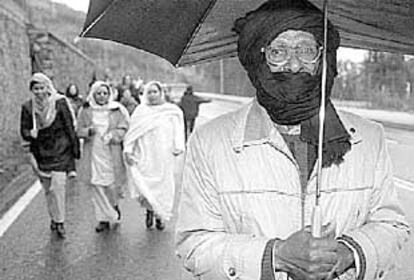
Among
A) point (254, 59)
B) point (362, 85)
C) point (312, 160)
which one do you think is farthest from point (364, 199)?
point (362, 85)

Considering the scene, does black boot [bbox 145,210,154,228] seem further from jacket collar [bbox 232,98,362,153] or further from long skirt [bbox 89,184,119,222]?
jacket collar [bbox 232,98,362,153]

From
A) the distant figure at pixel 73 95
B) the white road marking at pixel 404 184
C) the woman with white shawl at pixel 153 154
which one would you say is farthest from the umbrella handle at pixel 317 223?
the distant figure at pixel 73 95

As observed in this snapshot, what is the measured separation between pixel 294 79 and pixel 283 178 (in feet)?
1.06

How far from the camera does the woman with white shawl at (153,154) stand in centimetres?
1018

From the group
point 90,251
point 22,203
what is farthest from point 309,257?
point 22,203

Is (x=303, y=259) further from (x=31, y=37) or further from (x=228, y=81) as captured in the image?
(x=228, y=81)

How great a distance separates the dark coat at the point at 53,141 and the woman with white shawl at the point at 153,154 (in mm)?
863

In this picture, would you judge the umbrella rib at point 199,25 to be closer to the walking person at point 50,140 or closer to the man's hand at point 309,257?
the man's hand at point 309,257

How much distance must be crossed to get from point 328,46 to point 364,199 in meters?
0.52

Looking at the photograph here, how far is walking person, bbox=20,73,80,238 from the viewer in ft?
31.2

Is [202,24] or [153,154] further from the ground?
[202,24]

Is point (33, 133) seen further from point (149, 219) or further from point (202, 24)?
point (202, 24)

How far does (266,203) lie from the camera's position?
2.84m

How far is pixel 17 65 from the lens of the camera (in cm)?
1920
